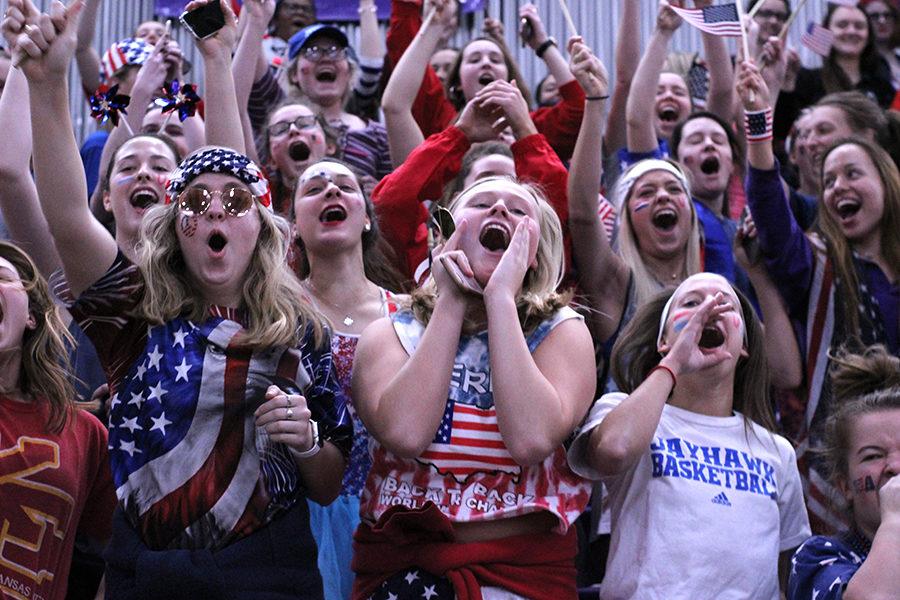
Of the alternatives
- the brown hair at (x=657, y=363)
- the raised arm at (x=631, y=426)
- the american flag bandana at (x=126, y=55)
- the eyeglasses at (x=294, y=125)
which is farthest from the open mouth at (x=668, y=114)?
the raised arm at (x=631, y=426)

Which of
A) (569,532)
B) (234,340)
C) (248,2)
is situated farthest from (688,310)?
(248,2)

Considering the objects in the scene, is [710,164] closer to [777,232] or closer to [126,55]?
[777,232]

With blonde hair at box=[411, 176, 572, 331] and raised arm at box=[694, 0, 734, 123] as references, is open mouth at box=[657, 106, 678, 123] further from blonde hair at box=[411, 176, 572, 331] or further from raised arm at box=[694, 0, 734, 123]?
blonde hair at box=[411, 176, 572, 331]

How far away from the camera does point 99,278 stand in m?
3.10

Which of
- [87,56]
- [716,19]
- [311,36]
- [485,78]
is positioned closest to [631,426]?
[716,19]

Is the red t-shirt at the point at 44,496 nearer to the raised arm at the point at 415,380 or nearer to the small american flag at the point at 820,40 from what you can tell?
the raised arm at the point at 415,380

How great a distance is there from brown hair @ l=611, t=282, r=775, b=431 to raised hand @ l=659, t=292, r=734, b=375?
19cm

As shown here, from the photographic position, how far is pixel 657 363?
12.3 ft

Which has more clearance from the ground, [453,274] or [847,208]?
[453,274]

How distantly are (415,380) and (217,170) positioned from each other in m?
0.79

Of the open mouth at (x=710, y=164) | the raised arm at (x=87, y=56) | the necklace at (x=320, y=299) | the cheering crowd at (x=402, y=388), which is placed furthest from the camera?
the raised arm at (x=87, y=56)

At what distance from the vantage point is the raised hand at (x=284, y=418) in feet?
9.34

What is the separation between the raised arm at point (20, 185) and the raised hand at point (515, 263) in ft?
4.37

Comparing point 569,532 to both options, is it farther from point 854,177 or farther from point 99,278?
point 854,177
